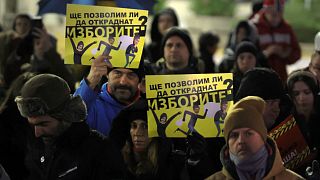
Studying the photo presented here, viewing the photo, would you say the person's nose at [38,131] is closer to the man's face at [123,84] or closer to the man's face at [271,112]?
the man's face at [123,84]

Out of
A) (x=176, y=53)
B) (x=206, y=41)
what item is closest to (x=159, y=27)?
(x=206, y=41)

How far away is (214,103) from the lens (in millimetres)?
5402

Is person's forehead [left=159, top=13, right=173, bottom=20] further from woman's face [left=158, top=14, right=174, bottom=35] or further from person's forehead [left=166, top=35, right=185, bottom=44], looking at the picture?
person's forehead [left=166, top=35, right=185, bottom=44]

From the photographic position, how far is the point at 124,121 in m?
5.22

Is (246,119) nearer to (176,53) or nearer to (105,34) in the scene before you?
(105,34)

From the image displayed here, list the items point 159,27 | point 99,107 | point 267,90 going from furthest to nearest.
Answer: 1. point 159,27
2. point 99,107
3. point 267,90

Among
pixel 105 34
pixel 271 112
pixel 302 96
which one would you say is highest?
pixel 105 34

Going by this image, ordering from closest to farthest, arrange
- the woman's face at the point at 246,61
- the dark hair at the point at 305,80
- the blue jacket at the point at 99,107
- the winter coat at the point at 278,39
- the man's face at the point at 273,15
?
the blue jacket at the point at 99,107 → the dark hair at the point at 305,80 → the woman's face at the point at 246,61 → the winter coat at the point at 278,39 → the man's face at the point at 273,15

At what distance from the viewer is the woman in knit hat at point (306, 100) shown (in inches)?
231

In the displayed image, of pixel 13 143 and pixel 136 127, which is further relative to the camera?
pixel 13 143

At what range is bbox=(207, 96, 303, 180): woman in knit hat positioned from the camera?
4.27 meters

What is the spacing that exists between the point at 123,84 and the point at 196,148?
3.25 ft

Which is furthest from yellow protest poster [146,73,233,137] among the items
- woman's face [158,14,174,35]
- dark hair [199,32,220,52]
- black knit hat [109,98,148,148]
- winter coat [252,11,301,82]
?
dark hair [199,32,220,52]

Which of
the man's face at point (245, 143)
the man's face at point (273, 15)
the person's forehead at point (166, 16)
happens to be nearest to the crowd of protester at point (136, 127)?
the man's face at point (245, 143)
